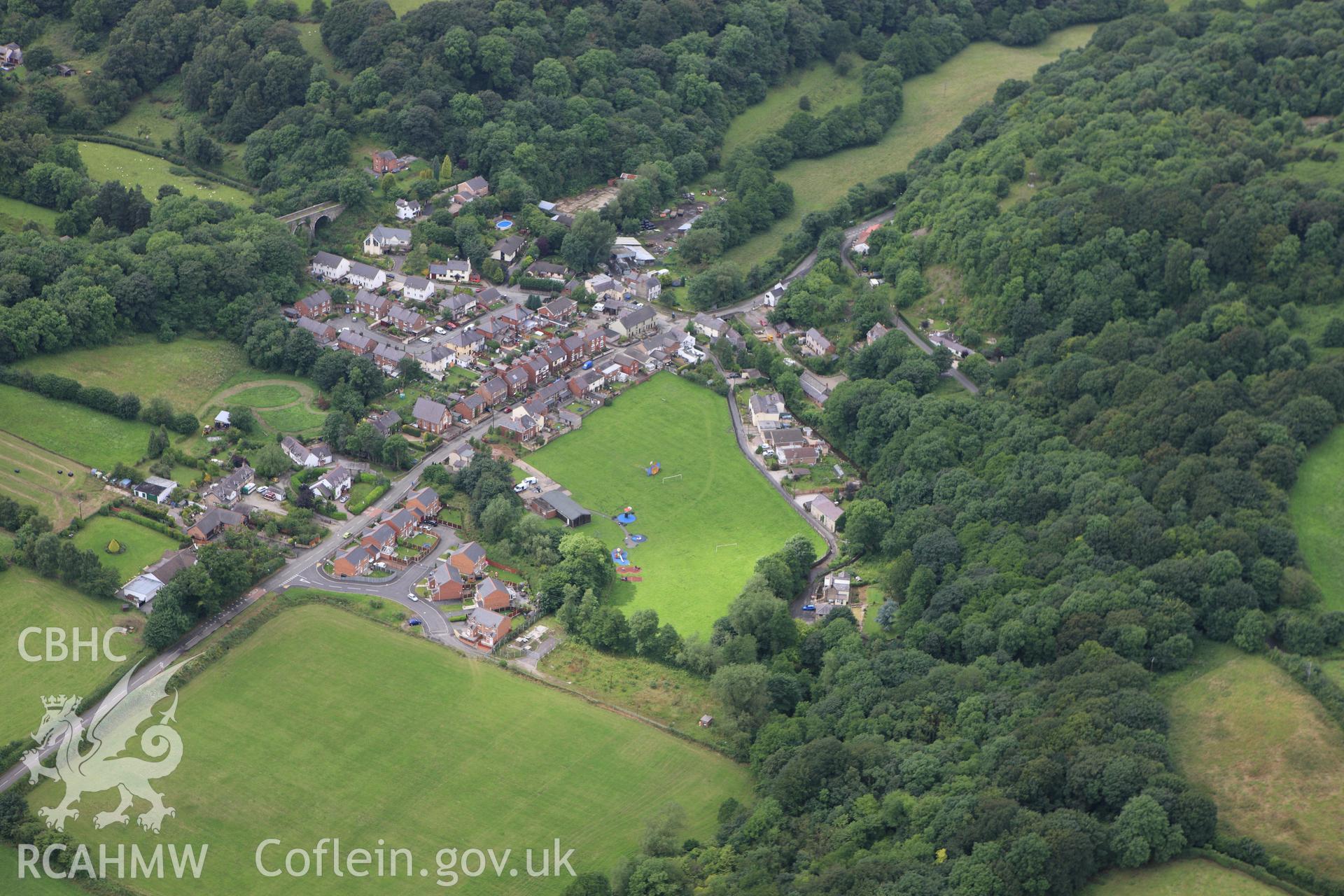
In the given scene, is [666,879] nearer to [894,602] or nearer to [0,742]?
[894,602]

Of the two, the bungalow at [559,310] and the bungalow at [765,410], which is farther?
the bungalow at [559,310]

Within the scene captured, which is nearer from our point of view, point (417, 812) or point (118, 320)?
point (417, 812)

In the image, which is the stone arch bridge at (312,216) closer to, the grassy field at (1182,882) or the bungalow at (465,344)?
the bungalow at (465,344)

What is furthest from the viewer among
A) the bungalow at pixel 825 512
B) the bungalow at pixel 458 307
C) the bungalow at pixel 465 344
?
the bungalow at pixel 458 307

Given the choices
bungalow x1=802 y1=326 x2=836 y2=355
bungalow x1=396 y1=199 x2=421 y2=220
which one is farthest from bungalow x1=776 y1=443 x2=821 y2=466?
bungalow x1=396 y1=199 x2=421 y2=220

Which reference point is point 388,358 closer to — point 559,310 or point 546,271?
point 559,310

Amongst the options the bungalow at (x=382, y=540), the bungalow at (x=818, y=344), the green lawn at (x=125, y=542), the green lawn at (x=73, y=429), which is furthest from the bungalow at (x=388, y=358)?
the bungalow at (x=818, y=344)

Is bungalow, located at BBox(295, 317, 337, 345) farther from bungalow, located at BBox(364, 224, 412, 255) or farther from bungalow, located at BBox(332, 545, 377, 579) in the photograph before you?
bungalow, located at BBox(332, 545, 377, 579)

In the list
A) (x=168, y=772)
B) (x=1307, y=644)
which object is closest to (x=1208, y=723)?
(x=1307, y=644)
